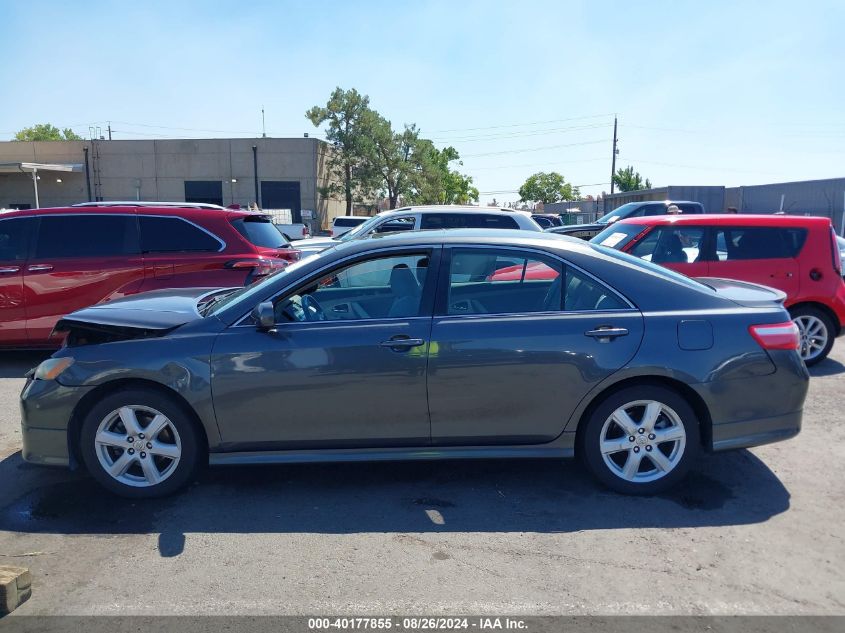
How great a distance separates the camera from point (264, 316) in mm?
4164

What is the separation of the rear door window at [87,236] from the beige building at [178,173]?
3827cm

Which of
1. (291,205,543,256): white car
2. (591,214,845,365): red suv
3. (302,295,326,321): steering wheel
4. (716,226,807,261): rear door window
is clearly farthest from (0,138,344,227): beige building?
(302,295,326,321): steering wheel

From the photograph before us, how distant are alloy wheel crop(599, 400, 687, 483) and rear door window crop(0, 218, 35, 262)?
6.68 meters

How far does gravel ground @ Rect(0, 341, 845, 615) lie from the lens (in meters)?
3.28

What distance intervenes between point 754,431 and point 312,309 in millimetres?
2932

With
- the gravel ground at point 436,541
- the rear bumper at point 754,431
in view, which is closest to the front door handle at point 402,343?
the gravel ground at point 436,541

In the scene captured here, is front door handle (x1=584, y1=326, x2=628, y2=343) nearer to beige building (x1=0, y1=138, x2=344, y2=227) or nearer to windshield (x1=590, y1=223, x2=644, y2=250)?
windshield (x1=590, y1=223, x2=644, y2=250)

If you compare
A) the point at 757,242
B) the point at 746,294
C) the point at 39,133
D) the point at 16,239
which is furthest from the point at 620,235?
the point at 39,133

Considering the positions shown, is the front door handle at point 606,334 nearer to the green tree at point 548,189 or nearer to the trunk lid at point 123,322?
the trunk lid at point 123,322

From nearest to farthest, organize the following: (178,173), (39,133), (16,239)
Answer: (16,239) → (178,173) → (39,133)

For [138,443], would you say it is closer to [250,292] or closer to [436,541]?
[250,292]

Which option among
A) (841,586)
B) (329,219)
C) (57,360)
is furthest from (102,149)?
(841,586)

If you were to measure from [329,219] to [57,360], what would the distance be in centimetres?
4590

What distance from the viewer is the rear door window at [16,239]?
7.65 m
